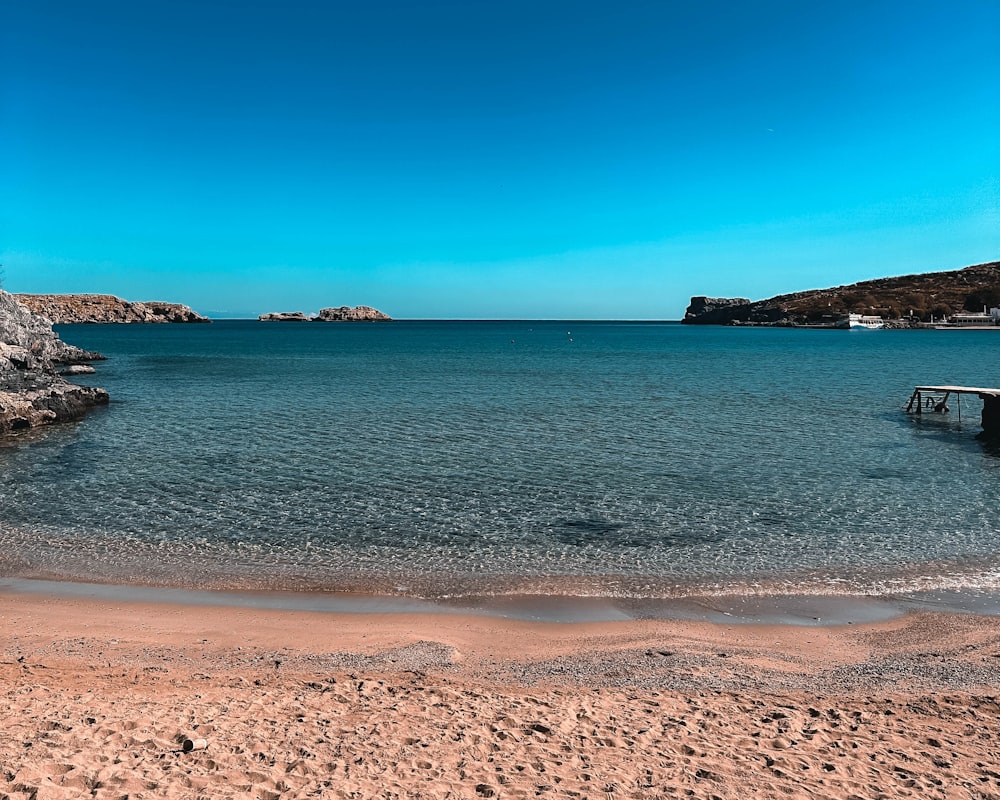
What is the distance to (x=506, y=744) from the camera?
21.8 feet

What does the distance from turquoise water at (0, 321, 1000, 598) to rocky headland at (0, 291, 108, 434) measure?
5.02 ft

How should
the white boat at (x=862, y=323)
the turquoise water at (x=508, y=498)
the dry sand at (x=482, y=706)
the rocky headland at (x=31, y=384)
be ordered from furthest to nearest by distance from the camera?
the white boat at (x=862, y=323)
the rocky headland at (x=31, y=384)
the turquoise water at (x=508, y=498)
the dry sand at (x=482, y=706)

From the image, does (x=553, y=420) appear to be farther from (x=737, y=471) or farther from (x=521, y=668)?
(x=521, y=668)

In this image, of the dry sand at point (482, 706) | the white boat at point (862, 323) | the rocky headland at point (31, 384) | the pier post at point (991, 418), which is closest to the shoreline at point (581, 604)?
the dry sand at point (482, 706)

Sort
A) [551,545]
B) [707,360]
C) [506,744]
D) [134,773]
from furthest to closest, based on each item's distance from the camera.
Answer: [707,360], [551,545], [506,744], [134,773]

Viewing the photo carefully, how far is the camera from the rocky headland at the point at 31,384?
2848cm

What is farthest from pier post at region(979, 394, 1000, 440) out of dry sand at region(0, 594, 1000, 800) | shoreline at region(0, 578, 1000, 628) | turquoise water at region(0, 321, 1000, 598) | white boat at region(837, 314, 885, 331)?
white boat at region(837, 314, 885, 331)

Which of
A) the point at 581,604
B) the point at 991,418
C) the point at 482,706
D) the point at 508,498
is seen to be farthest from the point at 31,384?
the point at 991,418

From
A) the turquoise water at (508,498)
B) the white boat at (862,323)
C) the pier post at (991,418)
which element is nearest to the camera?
the turquoise water at (508,498)

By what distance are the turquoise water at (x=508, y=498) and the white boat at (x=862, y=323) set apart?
17081 centimetres

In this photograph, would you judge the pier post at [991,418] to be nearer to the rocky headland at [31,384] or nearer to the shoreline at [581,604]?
the shoreline at [581,604]

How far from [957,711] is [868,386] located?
46.0 meters

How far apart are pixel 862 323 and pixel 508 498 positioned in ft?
666

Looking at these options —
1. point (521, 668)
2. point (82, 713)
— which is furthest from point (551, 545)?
point (82, 713)
